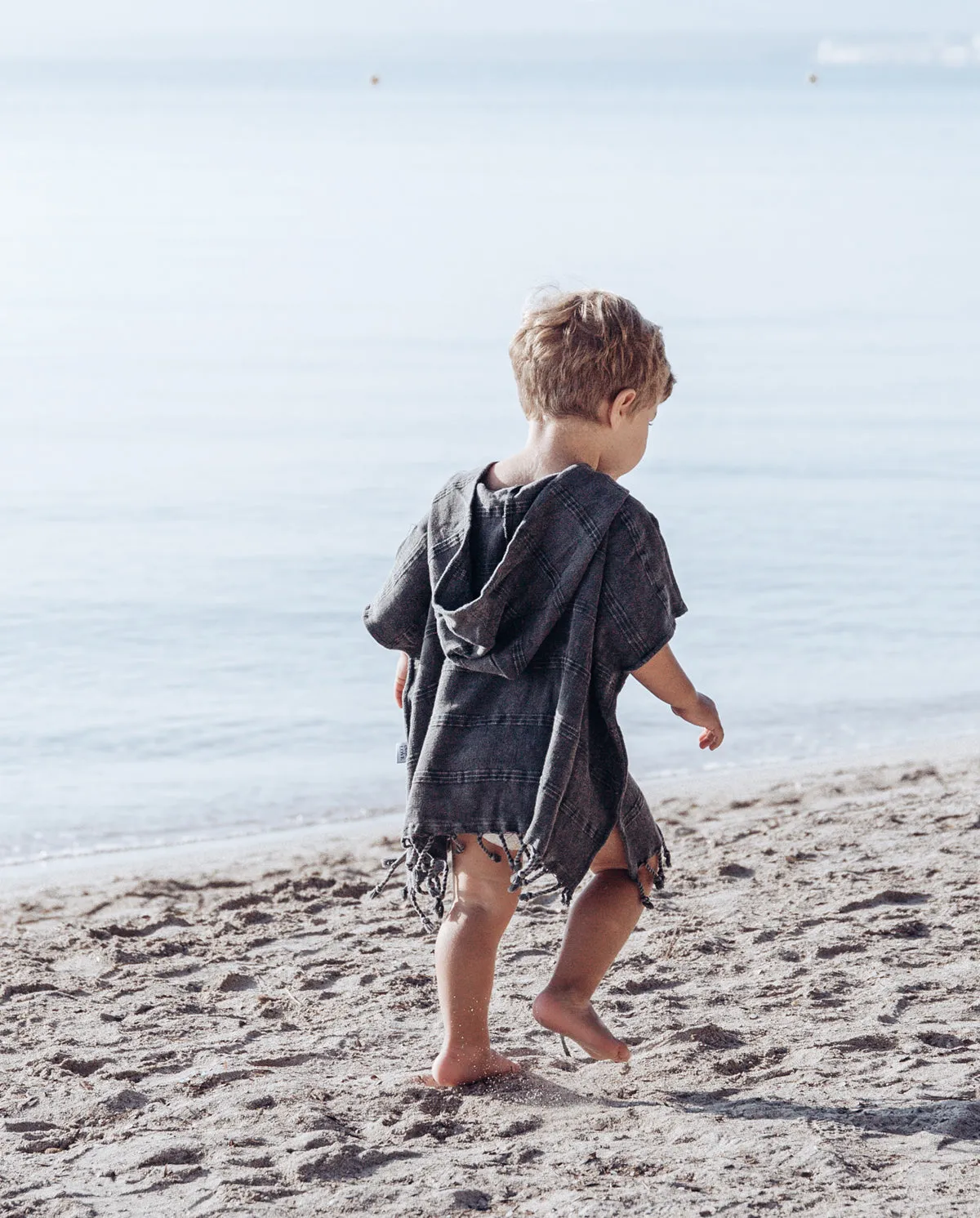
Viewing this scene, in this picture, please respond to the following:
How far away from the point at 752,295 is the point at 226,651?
20101 millimetres

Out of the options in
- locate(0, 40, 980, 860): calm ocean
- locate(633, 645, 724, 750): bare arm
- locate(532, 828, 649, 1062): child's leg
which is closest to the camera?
locate(633, 645, 724, 750): bare arm

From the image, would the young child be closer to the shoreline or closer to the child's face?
the child's face

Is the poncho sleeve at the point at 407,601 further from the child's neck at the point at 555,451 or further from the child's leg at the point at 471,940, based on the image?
the child's leg at the point at 471,940

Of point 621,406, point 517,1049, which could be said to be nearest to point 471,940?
point 517,1049

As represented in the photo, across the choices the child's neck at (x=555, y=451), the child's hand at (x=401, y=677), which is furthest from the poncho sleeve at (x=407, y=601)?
the child's neck at (x=555, y=451)

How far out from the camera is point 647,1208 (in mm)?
2529

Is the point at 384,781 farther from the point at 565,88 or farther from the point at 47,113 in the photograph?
the point at 565,88

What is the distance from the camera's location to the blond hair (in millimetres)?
2963

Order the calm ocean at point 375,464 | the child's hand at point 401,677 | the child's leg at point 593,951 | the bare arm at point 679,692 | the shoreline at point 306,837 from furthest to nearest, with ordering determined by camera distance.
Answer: the calm ocean at point 375,464 → the shoreline at point 306,837 → the child's hand at point 401,677 → the child's leg at point 593,951 → the bare arm at point 679,692

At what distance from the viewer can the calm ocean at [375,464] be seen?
7.31 meters

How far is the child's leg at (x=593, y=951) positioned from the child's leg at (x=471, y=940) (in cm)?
13

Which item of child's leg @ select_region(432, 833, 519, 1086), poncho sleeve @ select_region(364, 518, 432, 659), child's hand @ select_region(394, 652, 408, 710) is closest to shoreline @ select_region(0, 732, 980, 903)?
child's hand @ select_region(394, 652, 408, 710)

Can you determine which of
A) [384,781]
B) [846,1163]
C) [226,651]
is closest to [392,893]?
[384,781]

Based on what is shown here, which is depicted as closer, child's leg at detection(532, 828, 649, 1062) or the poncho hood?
the poncho hood
